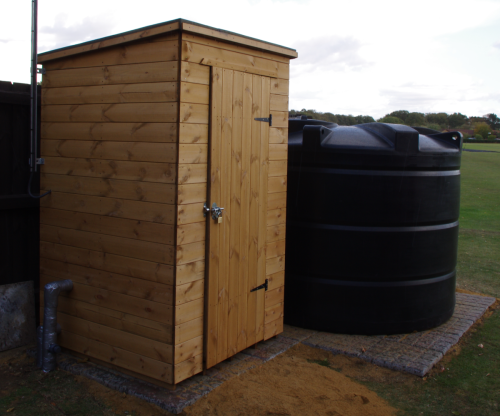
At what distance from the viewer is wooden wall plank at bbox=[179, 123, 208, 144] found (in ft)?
11.5

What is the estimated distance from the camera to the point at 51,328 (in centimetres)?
405

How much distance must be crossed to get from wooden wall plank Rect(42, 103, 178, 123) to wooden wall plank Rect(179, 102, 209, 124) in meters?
0.02

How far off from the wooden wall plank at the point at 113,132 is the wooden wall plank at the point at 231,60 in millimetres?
530

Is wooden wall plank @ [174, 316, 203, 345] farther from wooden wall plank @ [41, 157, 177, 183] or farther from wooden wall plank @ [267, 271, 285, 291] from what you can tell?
wooden wall plank @ [41, 157, 177, 183]

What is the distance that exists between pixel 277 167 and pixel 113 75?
1595 millimetres

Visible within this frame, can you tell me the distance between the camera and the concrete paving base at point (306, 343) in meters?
3.63

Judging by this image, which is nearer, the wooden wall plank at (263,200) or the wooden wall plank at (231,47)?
the wooden wall plank at (231,47)

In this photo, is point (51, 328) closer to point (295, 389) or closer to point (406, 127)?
point (295, 389)

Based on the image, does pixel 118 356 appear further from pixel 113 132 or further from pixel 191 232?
A: pixel 113 132

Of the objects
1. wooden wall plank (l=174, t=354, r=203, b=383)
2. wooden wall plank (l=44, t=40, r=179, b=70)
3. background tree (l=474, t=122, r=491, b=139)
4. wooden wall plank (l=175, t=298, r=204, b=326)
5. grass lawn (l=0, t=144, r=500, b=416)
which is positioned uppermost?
background tree (l=474, t=122, r=491, b=139)

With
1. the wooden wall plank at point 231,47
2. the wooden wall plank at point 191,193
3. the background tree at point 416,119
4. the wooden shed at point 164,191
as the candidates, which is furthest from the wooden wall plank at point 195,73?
the background tree at point 416,119

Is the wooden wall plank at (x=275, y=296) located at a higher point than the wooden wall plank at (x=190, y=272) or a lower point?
lower

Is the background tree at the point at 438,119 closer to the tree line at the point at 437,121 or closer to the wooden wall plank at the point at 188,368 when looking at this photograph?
the tree line at the point at 437,121

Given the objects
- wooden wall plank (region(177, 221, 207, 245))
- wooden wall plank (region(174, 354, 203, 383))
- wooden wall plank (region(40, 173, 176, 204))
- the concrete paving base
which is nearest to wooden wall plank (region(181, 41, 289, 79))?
wooden wall plank (region(40, 173, 176, 204))
